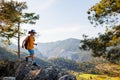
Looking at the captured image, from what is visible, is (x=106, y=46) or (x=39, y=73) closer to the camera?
(x=39, y=73)

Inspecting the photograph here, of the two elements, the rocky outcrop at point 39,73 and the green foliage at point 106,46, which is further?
the green foliage at point 106,46

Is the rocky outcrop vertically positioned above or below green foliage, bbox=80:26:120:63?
below

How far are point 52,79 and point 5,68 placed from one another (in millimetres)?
7414

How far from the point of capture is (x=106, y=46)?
2584cm

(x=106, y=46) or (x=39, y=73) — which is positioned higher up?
(x=106, y=46)

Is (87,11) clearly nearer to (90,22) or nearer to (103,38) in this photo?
(90,22)

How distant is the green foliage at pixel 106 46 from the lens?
25430 mm

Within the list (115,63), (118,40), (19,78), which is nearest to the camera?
(19,78)

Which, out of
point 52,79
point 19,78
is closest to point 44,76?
point 52,79

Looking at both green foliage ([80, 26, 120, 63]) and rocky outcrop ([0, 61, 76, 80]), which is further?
green foliage ([80, 26, 120, 63])

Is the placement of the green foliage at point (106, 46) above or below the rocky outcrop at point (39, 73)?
above

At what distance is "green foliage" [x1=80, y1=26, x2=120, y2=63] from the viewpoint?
83.4 feet

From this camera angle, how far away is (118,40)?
2381 cm

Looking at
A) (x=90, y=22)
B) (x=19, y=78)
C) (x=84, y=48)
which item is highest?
(x=90, y=22)
